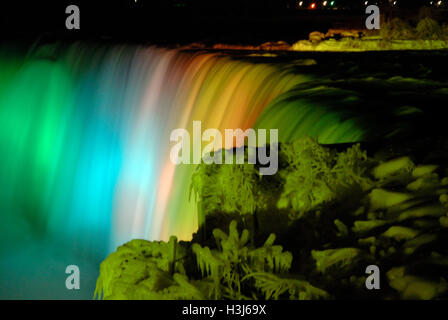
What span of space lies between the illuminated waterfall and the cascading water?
0.03 meters

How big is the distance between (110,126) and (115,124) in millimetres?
202

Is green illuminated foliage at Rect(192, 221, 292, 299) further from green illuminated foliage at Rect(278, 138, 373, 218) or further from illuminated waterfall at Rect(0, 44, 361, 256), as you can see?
illuminated waterfall at Rect(0, 44, 361, 256)

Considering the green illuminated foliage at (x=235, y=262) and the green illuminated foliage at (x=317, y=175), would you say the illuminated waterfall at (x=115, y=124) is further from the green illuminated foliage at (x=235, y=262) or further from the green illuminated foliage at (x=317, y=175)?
the green illuminated foliage at (x=235, y=262)

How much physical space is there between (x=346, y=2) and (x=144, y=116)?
695 inches

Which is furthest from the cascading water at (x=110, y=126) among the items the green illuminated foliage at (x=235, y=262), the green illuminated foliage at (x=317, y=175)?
the green illuminated foliage at (x=235, y=262)

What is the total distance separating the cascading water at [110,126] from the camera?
729 cm

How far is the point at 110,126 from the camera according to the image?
1100 cm

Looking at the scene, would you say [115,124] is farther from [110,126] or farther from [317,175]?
[317,175]

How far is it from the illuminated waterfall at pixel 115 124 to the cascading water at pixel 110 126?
3 centimetres

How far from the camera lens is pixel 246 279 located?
2.60 m

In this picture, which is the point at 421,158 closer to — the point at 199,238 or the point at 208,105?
the point at 199,238

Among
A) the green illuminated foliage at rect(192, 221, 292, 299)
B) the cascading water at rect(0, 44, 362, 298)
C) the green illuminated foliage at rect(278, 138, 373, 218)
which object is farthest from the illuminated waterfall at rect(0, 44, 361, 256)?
the green illuminated foliage at rect(192, 221, 292, 299)

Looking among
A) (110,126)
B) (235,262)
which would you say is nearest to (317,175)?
(235,262)
